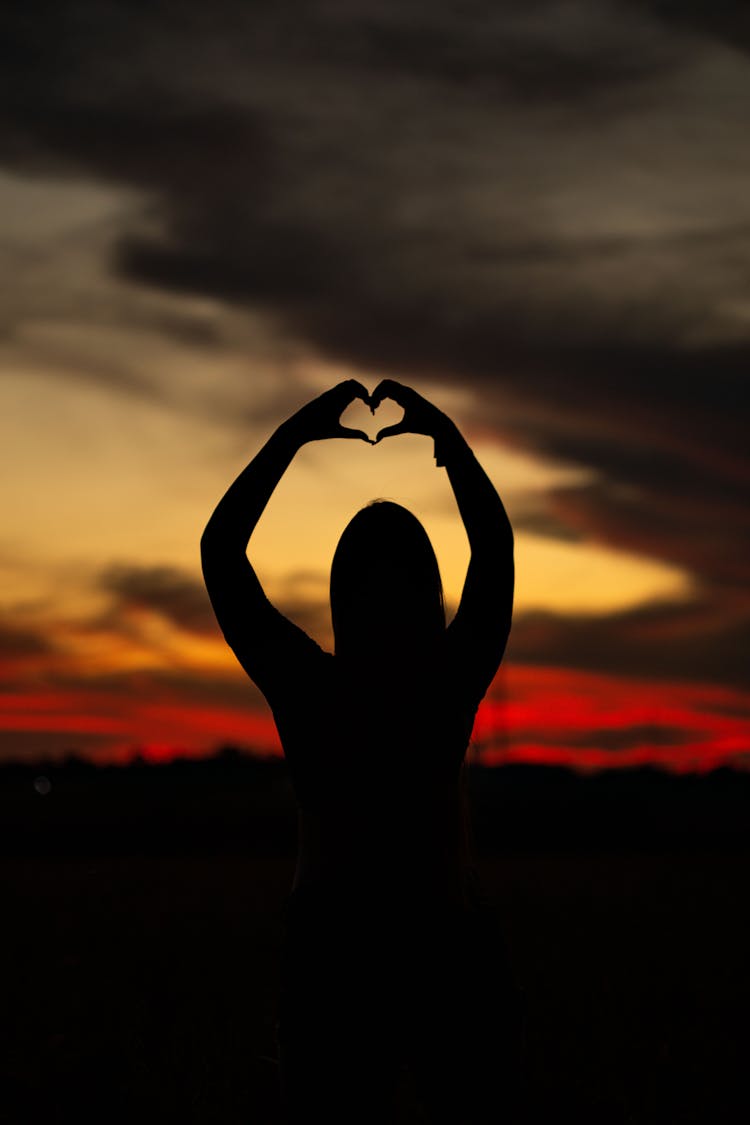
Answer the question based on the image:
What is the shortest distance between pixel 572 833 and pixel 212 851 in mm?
12719

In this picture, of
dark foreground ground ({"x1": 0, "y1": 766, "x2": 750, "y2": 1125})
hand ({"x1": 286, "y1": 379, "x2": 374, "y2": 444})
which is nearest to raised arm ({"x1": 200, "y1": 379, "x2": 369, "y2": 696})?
hand ({"x1": 286, "y1": 379, "x2": 374, "y2": 444})

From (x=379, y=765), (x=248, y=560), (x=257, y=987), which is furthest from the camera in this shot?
(x=257, y=987)

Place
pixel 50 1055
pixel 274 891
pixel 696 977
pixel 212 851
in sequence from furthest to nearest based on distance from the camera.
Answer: pixel 212 851 < pixel 274 891 < pixel 696 977 < pixel 50 1055

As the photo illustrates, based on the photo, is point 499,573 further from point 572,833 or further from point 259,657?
point 572,833

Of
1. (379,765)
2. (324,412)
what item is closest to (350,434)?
(324,412)

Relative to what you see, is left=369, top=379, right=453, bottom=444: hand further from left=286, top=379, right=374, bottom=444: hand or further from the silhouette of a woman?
the silhouette of a woman

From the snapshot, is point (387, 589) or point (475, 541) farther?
point (475, 541)

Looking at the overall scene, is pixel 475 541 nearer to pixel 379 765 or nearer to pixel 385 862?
pixel 379 765

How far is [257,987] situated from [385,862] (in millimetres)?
8483

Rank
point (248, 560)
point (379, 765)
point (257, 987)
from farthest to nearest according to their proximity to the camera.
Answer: point (257, 987) → point (248, 560) → point (379, 765)

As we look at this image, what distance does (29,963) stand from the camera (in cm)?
1233

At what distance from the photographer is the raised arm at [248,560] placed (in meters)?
3.11

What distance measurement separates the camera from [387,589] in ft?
10.3

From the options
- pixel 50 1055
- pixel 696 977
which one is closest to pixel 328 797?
pixel 50 1055
